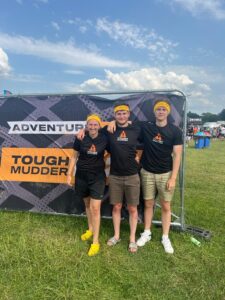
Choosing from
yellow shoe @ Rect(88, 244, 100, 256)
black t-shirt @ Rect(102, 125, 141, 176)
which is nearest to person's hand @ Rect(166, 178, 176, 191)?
black t-shirt @ Rect(102, 125, 141, 176)

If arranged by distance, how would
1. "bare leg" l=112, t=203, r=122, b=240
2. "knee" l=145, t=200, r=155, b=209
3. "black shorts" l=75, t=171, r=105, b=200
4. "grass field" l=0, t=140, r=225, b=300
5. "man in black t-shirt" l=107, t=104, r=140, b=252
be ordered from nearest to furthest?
"grass field" l=0, t=140, r=225, b=300
"man in black t-shirt" l=107, t=104, r=140, b=252
"black shorts" l=75, t=171, r=105, b=200
"bare leg" l=112, t=203, r=122, b=240
"knee" l=145, t=200, r=155, b=209

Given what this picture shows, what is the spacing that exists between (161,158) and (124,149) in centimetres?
56

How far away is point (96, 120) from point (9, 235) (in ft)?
7.38

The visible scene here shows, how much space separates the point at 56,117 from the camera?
231 inches

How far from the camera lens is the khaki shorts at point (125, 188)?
466 cm

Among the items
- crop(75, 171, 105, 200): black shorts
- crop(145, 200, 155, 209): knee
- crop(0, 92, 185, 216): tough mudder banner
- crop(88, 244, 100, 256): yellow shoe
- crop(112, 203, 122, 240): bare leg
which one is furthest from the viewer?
crop(0, 92, 185, 216): tough mudder banner

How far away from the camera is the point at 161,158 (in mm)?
4672

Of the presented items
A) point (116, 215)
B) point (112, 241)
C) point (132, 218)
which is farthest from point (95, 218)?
point (132, 218)

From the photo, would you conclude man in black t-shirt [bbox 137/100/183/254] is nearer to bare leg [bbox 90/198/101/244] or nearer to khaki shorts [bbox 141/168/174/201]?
khaki shorts [bbox 141/168/174/201]

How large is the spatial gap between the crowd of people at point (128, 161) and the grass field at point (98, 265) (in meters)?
0.27

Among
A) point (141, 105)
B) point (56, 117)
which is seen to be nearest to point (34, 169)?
point (56, 117)

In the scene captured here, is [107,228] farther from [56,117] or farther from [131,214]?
[56,117]

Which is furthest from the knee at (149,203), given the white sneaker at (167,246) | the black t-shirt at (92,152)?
the black t-shirt at (92,152)

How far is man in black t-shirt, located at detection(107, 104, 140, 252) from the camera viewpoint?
4.57 m
